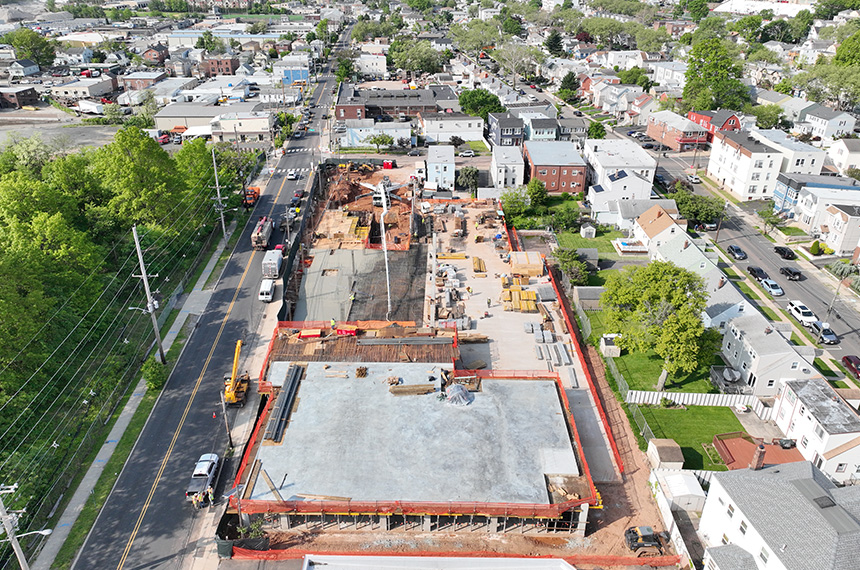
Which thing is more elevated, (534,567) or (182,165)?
(182,165)

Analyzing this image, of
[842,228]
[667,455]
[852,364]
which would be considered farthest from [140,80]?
[852,364]

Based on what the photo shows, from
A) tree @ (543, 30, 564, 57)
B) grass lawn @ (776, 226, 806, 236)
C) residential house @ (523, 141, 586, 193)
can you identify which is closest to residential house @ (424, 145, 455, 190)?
residential house @ (523, 141, 586, 193)

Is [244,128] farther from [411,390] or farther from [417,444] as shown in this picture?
[417,444]

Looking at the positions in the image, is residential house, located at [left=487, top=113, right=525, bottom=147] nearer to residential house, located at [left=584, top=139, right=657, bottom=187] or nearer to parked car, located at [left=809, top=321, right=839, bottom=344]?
residential house, located at [left=584, top=139, right=657, bottom=187]

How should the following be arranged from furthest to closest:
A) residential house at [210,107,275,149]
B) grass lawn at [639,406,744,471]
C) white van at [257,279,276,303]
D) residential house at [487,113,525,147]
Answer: residential house at [210,107,275,149], residential house at [487,113,525,147], white van at [257,279,276,303], grass lawn at [639,406,744,471]

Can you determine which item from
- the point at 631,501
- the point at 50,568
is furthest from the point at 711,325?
the point at 50,568

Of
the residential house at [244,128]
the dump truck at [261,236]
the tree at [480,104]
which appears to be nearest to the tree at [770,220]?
the tree at [480,104]

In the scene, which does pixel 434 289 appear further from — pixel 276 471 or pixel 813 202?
pixel 813 202

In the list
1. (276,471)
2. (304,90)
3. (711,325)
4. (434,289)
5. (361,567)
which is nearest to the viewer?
(361,567)
